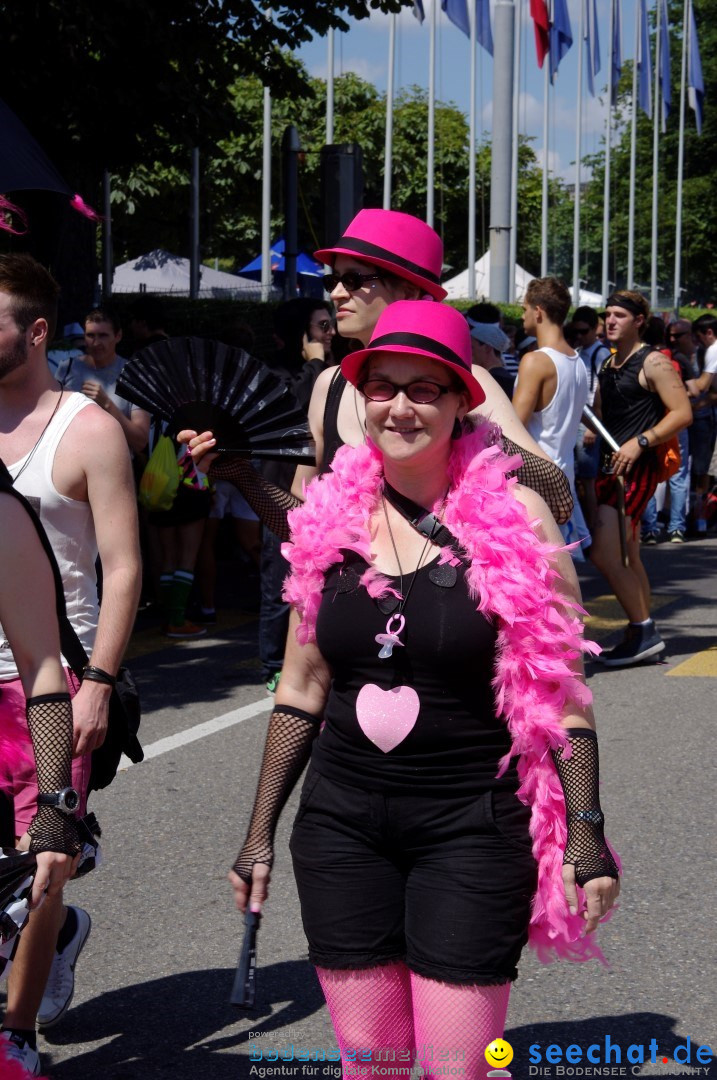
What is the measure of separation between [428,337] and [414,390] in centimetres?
11

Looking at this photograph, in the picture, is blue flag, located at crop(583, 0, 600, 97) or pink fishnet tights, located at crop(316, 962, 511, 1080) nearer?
pink fishnet tights, located at crop(316, 962, 511, 1080)

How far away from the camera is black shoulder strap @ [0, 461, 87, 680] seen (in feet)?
9.38

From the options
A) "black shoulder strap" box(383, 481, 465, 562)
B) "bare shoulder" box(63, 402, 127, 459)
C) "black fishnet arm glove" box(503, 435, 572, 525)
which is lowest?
"black shoulder strap" box(383, 481, 465, 562)

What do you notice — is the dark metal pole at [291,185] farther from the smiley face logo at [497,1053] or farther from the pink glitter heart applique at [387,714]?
the smiley face logo at [497,1053]

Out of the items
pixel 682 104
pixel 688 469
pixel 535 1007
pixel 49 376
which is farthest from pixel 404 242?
pixel 682 104

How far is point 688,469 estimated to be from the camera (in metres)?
14.2

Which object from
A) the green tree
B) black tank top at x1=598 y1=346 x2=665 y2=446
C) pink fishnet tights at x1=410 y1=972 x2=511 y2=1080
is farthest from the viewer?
the green tree

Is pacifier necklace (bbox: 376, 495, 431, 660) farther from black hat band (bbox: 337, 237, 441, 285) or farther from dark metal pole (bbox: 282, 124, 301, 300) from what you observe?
dark metal pole (bbox: 282, 124, 301, 300)

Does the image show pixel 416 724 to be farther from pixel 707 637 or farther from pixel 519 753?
pixel 707 637

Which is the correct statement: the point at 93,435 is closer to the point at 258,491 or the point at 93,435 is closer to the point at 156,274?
the point at 258,491

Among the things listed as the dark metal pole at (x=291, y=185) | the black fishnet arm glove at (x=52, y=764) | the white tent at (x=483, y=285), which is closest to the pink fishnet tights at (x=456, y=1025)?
the black fishnet arm glove at (x=52, y=764)

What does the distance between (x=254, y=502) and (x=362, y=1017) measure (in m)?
1.26

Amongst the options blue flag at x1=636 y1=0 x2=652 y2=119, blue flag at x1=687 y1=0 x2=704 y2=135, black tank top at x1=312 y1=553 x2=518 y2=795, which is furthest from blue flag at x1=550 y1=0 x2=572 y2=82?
black tank top at x1=312 y1=553 x2=518 y2=795

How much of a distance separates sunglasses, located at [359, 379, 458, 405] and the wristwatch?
971 mm
